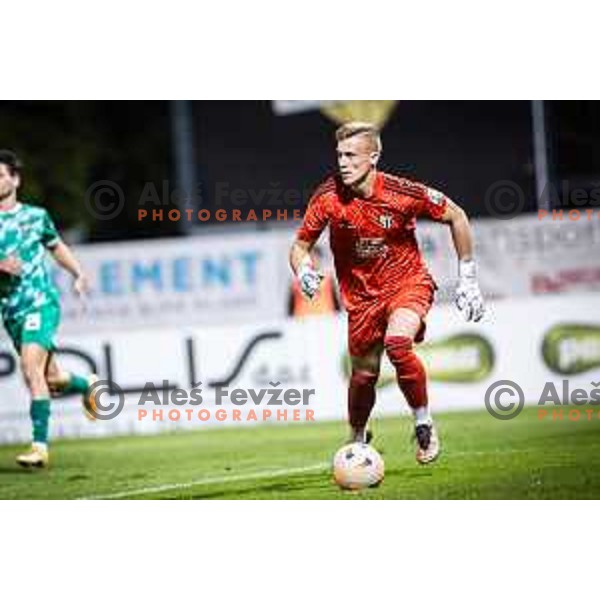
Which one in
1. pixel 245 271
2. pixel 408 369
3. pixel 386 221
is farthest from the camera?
pixel 245 271

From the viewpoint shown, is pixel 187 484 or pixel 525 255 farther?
pixel 525 255

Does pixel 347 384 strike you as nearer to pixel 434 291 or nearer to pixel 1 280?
pixel 434 291

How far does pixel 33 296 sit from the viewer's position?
27.3ft

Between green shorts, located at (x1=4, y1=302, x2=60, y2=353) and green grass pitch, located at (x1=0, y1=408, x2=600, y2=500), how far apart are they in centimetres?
45

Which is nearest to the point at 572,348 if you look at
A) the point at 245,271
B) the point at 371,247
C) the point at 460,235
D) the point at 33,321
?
the point at 460,235

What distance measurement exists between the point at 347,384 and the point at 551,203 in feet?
3.76

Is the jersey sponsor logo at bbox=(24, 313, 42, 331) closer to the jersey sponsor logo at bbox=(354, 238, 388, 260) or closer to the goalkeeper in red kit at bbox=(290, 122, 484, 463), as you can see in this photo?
the goalkeeper in red kit at bbox=(290, 122, 484, 463)

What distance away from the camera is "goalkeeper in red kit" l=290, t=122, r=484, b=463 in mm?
7953

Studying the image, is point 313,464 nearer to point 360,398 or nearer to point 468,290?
point 360,398

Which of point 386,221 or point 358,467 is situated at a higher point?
point 386,221

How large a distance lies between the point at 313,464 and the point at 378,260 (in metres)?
0.90

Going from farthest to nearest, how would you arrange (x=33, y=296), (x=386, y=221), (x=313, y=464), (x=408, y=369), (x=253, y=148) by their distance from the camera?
(x=253, y=148) < (x=33, y=296) < (x=313, y=464) < (x=408, y=369) < (x=386, y=221)

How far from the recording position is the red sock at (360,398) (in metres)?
8.10
